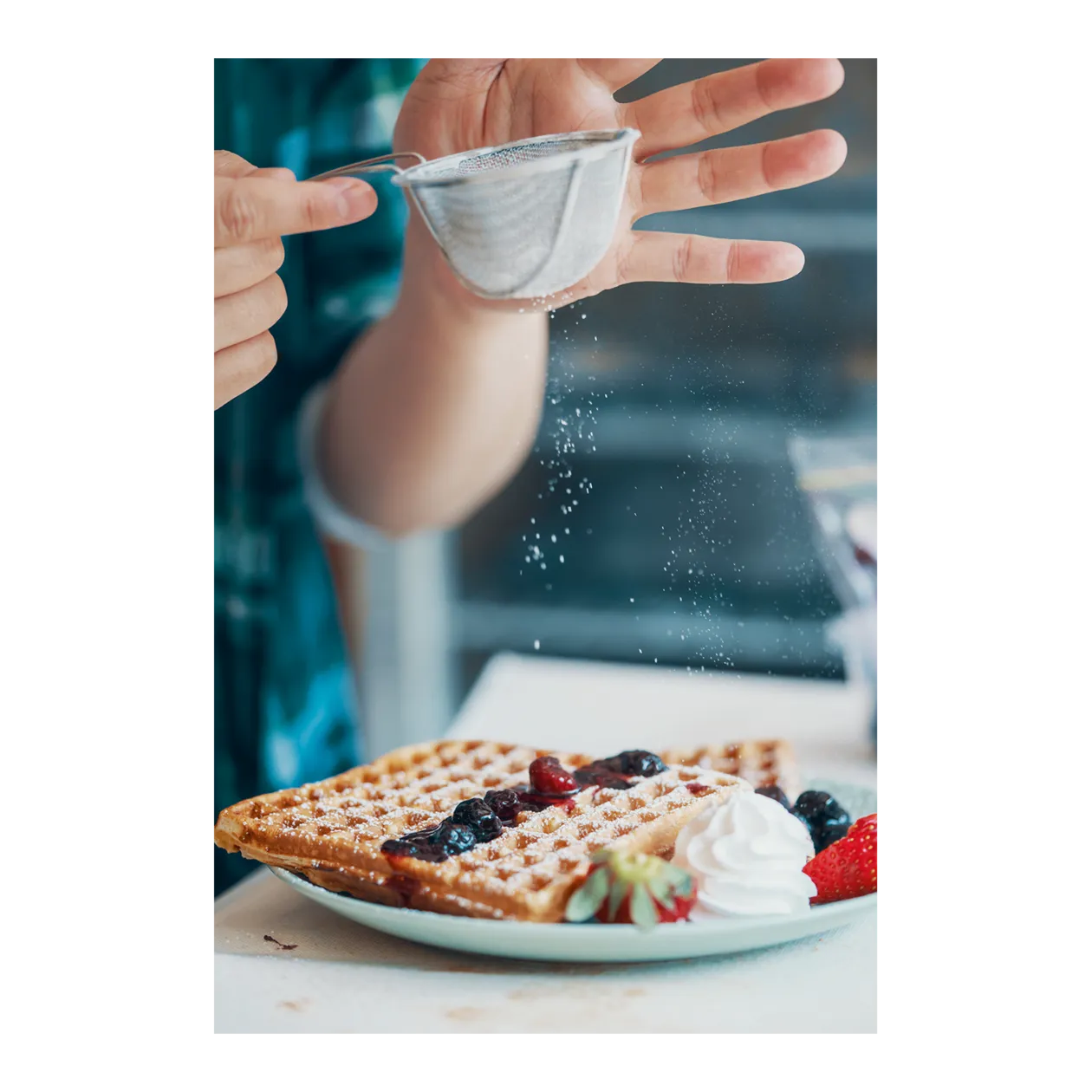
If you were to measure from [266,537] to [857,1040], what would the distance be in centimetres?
87

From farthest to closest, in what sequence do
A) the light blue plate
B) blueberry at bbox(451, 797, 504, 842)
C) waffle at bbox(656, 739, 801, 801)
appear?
waffle at bbox(656, 739, 801, 801)
blueberry at bbox(451, 797, 504, 842)
the light blue plate

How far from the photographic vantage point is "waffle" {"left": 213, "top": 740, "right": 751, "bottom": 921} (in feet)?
2.58

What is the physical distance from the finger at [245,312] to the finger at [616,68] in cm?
27

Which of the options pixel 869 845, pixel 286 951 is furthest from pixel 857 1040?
pixel 286 951

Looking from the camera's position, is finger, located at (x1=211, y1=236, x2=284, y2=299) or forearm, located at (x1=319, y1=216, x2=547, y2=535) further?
forearm, located at (x1=319, y1=216, x2=547, y2=535)

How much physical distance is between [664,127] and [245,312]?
1.05ft

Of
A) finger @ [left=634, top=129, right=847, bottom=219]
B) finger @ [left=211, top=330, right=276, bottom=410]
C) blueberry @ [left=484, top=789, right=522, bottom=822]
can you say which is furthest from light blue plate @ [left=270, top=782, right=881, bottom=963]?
finger @ [left=634, top=129, right=847, bottom=219]

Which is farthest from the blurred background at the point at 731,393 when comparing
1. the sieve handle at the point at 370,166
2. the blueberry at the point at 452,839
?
the blueberry at the point at 452,839

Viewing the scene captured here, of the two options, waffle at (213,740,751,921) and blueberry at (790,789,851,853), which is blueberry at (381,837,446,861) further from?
blueberry at (790,789,851,853)

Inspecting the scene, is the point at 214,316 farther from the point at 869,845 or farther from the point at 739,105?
the point at 869,845

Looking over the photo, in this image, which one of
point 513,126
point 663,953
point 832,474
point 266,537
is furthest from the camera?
point 266,537

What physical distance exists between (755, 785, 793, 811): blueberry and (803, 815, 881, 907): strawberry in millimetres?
81

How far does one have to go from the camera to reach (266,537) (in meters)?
1.41

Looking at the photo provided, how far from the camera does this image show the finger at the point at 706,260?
875 mm
